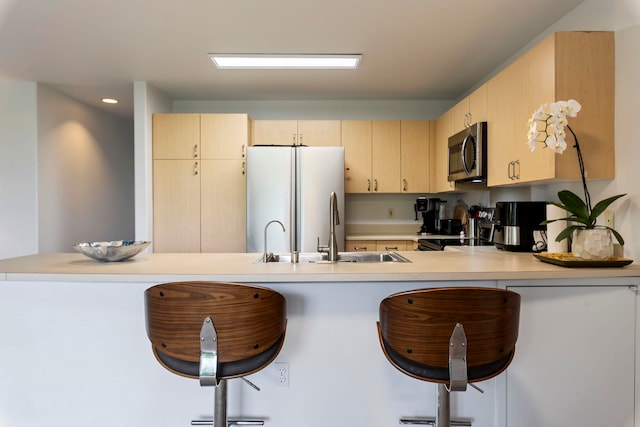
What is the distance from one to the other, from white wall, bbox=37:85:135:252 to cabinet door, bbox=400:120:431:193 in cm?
369

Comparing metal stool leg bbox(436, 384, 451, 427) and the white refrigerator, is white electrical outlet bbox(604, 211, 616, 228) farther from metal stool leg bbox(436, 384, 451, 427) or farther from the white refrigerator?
the white refrigerator

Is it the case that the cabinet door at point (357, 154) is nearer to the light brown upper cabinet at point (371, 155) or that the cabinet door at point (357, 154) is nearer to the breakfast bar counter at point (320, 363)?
the light brown upper cabinet at point (371, 155)

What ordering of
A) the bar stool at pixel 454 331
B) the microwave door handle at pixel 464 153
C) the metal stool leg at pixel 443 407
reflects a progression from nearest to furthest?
the bar stool at pixel 454 331, the metal stool leg at pixel 443 407, the microwave door handle at pixel 464 153

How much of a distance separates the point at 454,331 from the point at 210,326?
2.62 feet

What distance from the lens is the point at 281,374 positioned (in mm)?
1597

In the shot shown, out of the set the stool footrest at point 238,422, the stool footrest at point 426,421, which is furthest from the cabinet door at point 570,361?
the stool footrest at point 238,422

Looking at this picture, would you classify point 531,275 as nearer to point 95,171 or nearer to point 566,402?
point 566,402

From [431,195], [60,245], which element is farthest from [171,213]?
[431,195]

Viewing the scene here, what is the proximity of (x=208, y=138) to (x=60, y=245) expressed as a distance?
2.03 metres

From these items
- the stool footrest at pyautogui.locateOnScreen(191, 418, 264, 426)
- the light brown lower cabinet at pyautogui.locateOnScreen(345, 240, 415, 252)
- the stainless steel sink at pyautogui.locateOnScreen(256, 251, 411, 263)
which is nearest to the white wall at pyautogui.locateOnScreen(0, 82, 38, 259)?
the stainless steel sink at pyautogui.locateOnScreen(256, 251, 411, 263)

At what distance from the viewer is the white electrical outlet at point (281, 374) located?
1596 mm

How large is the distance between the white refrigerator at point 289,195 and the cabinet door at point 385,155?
0.66m

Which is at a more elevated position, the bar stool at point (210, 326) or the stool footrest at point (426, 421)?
the bar stool at point (210, 326)

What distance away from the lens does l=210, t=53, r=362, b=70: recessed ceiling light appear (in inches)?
108
